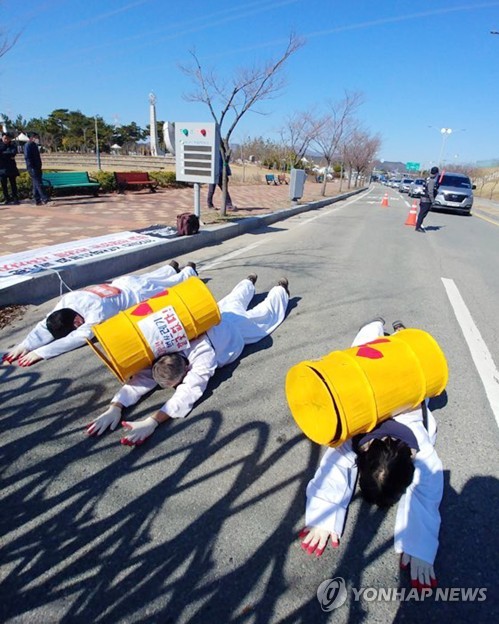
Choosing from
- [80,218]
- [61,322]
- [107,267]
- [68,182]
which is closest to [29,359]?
[61,322]

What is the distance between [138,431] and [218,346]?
94 cm

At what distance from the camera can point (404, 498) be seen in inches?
75.7

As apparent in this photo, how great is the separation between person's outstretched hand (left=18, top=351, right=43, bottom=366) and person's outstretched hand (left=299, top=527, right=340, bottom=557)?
2534mm

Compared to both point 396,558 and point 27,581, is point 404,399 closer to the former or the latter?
point 396,558

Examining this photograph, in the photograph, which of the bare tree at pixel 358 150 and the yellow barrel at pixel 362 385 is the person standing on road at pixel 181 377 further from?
the bare tree at pixel 358 150

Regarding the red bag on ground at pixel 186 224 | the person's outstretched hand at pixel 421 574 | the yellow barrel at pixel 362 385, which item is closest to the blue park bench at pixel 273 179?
the red bag on ground at pixel 186 224

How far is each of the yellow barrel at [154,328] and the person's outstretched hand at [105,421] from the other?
0.23m

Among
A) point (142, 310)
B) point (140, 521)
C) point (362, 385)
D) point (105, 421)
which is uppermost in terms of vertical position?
point (142, 310)

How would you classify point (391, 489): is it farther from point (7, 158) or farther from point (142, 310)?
point (7, 158)

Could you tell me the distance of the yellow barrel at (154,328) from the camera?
234 cm

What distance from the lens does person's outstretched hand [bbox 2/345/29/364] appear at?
125 inches

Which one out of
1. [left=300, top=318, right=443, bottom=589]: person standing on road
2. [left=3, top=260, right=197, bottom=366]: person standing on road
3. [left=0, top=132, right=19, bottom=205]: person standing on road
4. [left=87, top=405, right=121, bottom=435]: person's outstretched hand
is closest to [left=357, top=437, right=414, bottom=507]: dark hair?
[left=300, top=318, right=443, bottom=589]: person standing on road

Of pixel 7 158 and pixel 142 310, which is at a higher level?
pixel 7 158

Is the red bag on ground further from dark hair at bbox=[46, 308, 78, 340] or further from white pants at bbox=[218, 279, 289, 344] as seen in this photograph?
dark hair at bbox=[46, 308, 78, 340]
